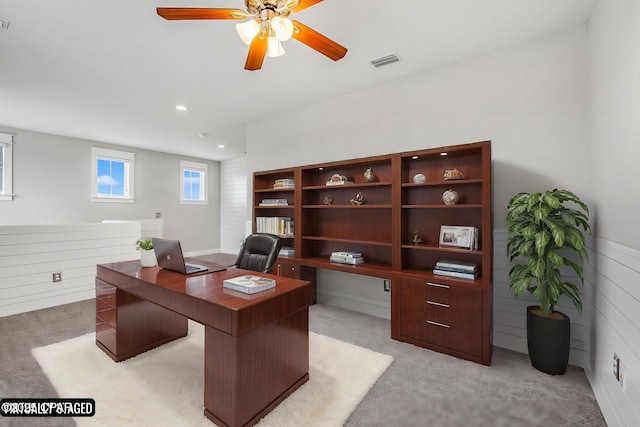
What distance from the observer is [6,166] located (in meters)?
4.86

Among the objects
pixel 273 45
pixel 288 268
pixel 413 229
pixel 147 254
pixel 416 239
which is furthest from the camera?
pixel 288 268

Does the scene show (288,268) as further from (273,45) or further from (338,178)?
(273,45)

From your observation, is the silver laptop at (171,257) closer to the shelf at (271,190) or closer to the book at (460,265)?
the shelf at (271,190)

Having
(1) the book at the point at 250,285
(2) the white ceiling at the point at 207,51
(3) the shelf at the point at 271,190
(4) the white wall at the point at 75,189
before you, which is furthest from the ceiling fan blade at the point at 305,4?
(4) the white wall at the point at 75,189

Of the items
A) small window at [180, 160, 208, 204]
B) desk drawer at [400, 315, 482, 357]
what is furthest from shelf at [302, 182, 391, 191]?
small window at [180, 160, 208, 204]

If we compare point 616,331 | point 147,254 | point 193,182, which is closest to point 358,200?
point 147,254

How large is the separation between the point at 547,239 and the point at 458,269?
0.72 m

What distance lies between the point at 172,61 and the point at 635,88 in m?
3.41

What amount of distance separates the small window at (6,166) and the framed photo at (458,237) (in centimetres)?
666

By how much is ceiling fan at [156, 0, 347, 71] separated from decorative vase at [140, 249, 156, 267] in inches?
68.3

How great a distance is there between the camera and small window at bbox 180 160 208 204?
7414mm

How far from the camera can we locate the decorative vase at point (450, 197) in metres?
2.62

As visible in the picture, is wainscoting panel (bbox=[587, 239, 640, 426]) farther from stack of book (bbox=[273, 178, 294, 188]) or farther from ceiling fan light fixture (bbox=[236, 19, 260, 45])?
stack of book (bbox=[273, 178, 294, 188])

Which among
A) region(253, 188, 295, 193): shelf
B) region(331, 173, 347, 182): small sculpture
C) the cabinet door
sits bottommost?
the cabinet door
